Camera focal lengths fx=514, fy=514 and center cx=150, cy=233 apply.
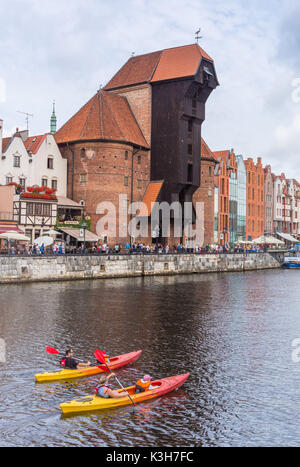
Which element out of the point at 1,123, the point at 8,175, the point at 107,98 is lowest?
the point at 8,175

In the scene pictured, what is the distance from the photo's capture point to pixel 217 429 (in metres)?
12.9

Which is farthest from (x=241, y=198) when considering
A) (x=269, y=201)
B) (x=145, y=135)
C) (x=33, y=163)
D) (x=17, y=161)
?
(x=17, y=161)

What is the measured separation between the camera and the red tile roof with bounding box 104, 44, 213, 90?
64.1 metres

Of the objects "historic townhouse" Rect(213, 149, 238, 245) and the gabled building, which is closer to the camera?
the gabled building

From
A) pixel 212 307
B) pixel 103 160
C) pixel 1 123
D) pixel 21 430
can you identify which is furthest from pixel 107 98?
pixel 21 430

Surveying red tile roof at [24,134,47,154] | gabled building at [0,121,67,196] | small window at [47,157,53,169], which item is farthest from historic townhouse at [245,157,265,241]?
red tile roof at [24,134,47,154]

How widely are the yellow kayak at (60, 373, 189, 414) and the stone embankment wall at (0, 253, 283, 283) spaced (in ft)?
93.8

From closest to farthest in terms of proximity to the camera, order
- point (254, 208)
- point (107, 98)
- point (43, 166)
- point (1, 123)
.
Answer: point (1, 123) < point (43, 166) < point (107, 98) < point (254, 208)

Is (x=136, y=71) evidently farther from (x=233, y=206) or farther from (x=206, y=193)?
(x=233, y=206)

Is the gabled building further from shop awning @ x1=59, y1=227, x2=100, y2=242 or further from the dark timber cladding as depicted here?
the dark timber cladding

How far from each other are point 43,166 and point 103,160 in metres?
6.99

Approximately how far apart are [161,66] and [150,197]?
17380 millimetres

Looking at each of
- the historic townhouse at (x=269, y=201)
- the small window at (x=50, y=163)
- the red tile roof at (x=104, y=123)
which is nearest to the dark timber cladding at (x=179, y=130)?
the red tile roof at (x=104, y=123)
